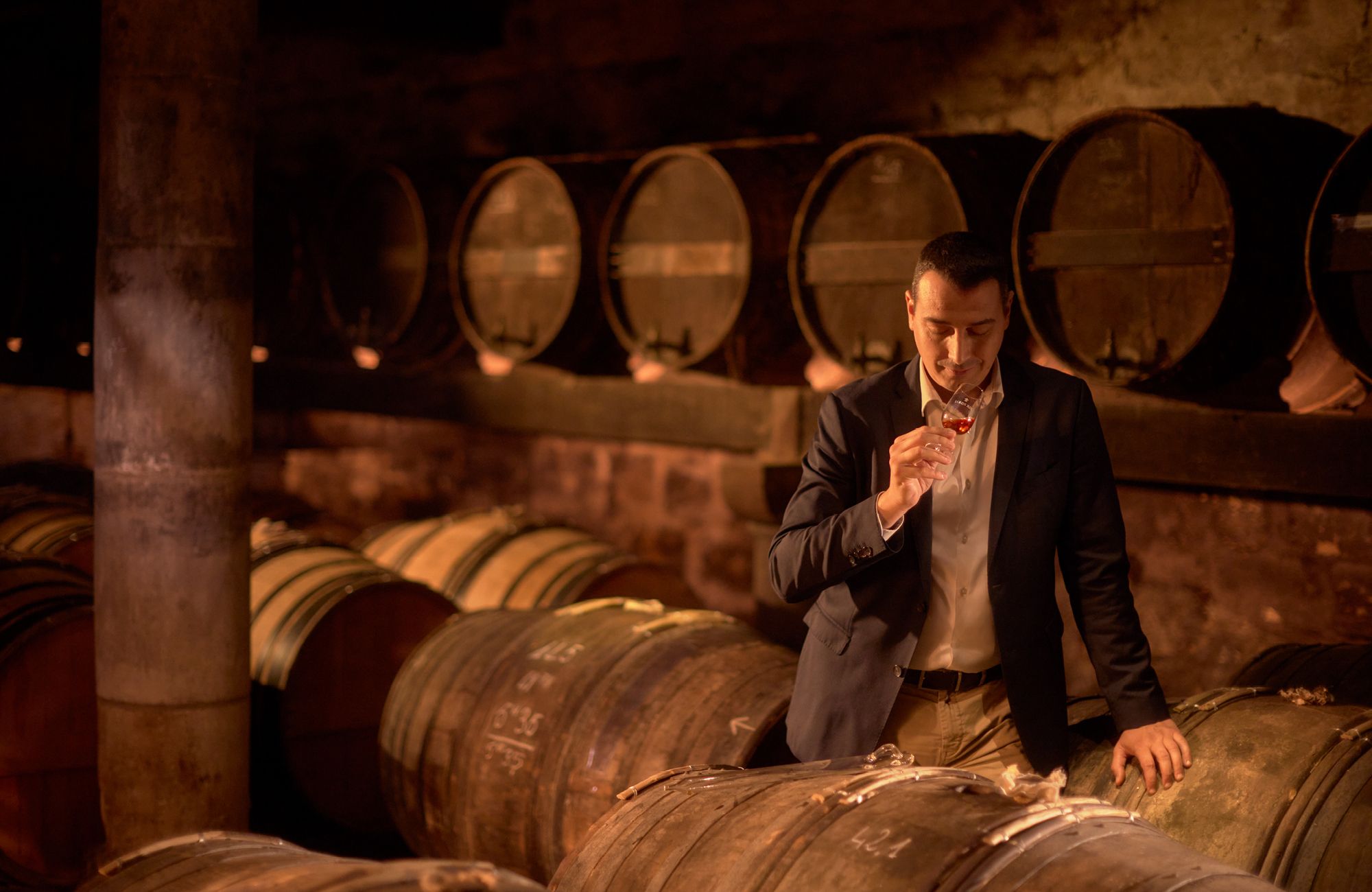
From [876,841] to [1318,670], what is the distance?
1817 mm

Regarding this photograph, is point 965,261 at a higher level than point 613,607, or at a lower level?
higher

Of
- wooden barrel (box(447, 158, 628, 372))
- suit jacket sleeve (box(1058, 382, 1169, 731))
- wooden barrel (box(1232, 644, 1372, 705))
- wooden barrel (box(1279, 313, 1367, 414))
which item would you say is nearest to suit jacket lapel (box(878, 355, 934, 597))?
suit jacket sleeve (box(1058, 382, 1169, 731))

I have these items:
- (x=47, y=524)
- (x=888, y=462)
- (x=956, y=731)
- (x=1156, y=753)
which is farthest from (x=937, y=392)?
(x=47, y=524)

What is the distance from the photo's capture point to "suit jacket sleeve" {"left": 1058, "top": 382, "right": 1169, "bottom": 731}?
7.58ft

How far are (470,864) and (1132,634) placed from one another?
116cm

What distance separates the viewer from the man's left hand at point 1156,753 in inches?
92.0

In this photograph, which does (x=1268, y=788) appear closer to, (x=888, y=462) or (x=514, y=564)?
(x=888, y=462)

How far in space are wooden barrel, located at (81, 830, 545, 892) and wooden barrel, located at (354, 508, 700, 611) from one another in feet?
7.67

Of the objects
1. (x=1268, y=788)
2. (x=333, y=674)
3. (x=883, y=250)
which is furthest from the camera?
(x=883, y=250)

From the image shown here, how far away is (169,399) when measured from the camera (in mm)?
3779

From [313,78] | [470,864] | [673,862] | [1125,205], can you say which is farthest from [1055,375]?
[313,78]

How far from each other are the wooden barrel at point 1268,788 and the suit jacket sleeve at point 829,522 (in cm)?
60

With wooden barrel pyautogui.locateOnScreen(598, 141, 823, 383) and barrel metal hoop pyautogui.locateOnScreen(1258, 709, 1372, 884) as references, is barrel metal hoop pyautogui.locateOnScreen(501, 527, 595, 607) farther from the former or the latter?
barrel metal hoop pyautogui.locateOnScreen(1258, 709, 1372, 884)

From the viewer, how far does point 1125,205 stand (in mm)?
4188
